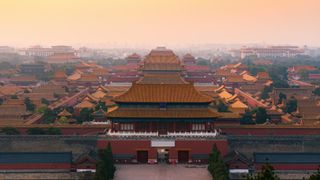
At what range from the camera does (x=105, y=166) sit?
27.4 m

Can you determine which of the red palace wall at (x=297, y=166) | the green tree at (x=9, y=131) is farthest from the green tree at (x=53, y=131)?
the red palace wall at (x=297, y=166)

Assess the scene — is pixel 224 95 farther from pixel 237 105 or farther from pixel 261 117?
pixel 261 117

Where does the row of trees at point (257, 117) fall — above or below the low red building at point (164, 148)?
above

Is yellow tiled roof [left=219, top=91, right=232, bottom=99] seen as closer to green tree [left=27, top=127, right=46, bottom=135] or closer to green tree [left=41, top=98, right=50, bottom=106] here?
green tree [left=41, top=98, right=50, bottom=106]

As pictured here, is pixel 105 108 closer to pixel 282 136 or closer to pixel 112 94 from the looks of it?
pixel 112 94

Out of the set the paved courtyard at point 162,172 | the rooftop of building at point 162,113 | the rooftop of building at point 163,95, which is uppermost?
the rooftop of building at point 163,95

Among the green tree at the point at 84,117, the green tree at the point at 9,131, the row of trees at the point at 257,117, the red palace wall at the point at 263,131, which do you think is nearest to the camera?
the green tree at the point at 9,131

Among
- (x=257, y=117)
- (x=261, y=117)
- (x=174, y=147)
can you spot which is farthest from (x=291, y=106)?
(x=174, y=147)

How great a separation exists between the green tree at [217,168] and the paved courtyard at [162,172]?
99cm

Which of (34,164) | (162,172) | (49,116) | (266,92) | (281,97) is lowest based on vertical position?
(162,172)

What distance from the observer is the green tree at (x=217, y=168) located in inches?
1027

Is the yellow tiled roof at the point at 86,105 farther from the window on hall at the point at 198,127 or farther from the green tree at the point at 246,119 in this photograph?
the window on hall at the point at 198,127

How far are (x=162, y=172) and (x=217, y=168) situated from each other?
457cm

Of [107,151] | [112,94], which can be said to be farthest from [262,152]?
[112,94]
